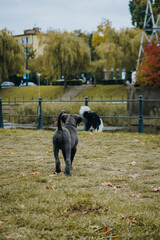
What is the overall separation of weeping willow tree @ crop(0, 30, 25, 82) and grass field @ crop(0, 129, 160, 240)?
122 feet

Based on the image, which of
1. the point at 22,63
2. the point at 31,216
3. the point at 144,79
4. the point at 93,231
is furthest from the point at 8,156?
the point at 22,63

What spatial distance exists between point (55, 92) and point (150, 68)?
89.1 feet

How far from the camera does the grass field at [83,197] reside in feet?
9.21

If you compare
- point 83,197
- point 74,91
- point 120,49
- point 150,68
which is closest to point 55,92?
point 74,91

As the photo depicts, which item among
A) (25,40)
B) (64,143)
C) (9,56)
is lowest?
(64,143)

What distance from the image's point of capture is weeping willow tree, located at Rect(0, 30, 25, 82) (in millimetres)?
42125

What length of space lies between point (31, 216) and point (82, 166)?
2576 millimetres

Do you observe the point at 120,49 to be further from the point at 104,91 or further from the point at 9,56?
the point at 9,56

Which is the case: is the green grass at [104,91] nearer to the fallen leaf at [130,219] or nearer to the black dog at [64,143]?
the black dog at [64,143]

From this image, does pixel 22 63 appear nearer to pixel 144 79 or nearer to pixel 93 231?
pixel 144 79

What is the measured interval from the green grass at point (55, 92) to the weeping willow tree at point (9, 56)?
3.93 meters

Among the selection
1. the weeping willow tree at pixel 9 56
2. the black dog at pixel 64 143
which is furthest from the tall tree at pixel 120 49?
the black dog at pixel 64 143

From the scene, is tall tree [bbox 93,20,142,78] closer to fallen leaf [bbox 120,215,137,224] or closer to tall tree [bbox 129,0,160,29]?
tall tree [bbox 129,0,160,29]

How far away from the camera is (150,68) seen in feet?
60.8
